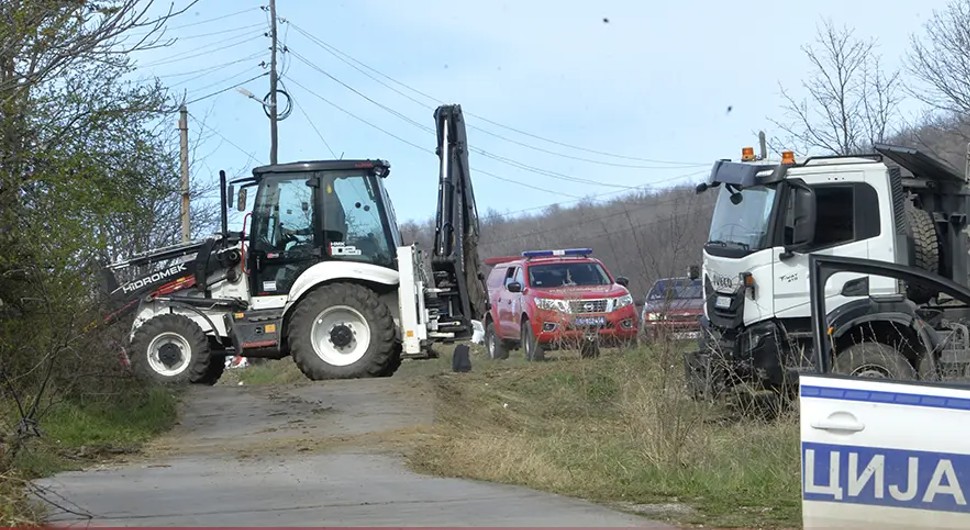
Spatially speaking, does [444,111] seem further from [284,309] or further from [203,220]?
[203,220]

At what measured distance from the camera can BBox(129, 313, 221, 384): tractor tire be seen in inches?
677

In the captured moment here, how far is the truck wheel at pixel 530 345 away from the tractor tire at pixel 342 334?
5.57m

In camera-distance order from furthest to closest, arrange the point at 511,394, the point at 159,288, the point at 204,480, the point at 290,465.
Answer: the point at 159,288 < the point at 511,394 < the point at 290,465 < the point at 204,480

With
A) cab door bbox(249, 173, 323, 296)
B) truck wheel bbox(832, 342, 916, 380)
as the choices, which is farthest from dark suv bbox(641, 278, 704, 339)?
cab door bbox(249, 173, 323, 296)

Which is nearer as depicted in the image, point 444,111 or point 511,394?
point 511,394

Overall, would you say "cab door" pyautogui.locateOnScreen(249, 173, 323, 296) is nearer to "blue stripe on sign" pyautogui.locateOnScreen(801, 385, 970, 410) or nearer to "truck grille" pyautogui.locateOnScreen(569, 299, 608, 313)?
"truck grille" pyautogui.locateOnScreen(569, 299, 608, 313)

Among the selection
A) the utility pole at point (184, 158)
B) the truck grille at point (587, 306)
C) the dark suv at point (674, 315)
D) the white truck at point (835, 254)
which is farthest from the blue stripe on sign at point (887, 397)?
the utility pole at point (184, 158)

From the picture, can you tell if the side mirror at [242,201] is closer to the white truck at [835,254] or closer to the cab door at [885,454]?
the white truck at [835,254]

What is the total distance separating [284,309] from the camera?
17.0 m

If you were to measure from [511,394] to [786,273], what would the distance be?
4.67 m

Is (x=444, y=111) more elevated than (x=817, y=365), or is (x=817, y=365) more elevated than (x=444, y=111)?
(x=444, y=111)

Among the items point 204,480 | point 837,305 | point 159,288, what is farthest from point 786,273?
point 159,288

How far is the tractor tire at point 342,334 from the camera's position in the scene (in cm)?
1652

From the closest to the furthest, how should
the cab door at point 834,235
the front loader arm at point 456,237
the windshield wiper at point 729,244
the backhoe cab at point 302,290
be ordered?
1. the cab door at point 834,235
2. the windshield wiper at point 729,244
3. the backhoe cab at point 302,290
4. the front loader arm at point 456,237
